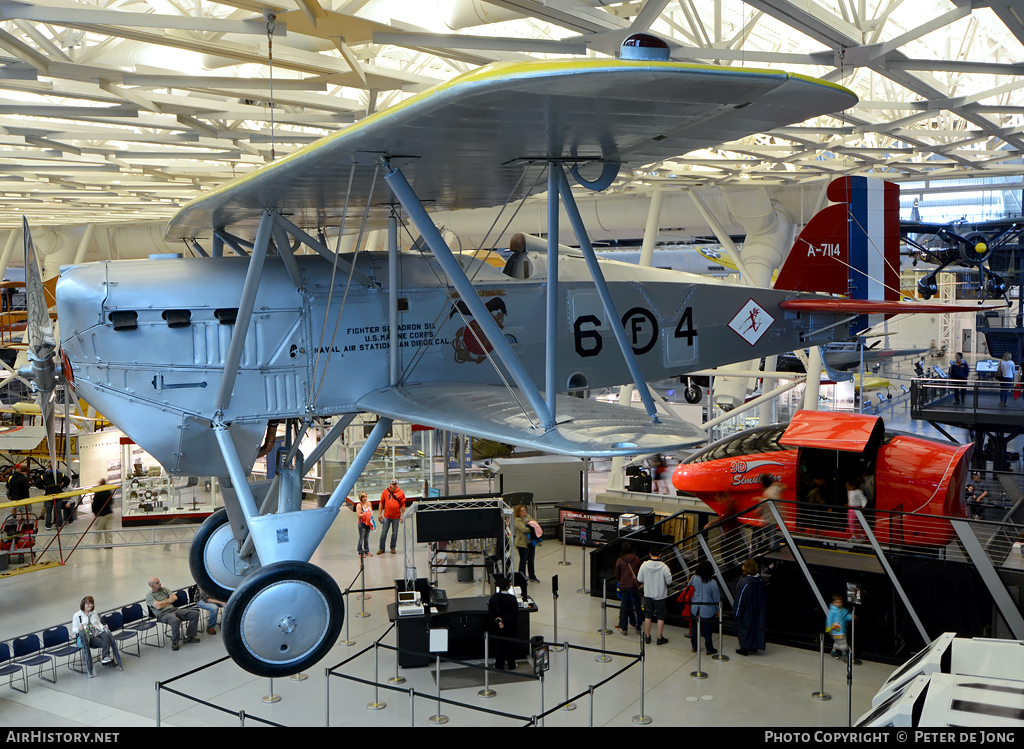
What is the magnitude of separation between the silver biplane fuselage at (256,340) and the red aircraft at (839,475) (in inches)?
233

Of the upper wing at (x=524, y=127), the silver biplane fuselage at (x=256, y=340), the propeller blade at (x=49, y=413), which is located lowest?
the propeller blade at (x=49, y=413)

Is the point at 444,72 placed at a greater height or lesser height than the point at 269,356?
greater

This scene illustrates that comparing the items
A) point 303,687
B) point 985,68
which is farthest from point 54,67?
point 985,68

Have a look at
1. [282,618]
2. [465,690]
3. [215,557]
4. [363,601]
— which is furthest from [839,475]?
[282,618]

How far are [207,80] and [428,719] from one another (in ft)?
24.5

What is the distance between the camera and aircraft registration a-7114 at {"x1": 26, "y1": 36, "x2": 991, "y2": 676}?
448 cm

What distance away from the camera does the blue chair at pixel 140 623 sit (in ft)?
36.9

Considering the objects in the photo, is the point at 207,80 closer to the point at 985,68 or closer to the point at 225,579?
the point at 225,579

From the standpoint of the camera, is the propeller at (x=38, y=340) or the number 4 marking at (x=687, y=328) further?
the number 4 marking at (x=687, y=328)

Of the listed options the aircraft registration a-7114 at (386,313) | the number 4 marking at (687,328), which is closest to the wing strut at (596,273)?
the aircraft registration a-7114 at (386,313)

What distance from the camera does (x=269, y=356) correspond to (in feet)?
22.5

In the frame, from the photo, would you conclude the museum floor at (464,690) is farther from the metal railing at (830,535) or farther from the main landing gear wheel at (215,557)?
the main landing gear wheel at (215,557)

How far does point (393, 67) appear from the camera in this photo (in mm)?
13289

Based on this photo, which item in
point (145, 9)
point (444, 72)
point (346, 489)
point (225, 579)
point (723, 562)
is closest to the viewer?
point (346, 489)
